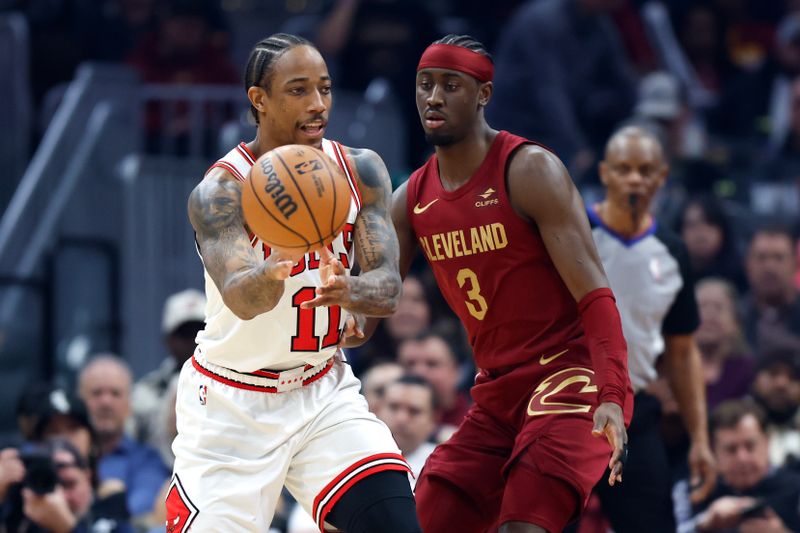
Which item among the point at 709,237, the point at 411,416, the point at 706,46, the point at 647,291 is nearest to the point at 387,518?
the point at 647,291

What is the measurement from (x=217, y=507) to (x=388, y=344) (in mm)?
5080

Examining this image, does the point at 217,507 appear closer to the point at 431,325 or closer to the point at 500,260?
the point at 500,260

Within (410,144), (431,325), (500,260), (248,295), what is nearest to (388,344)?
(431,325)

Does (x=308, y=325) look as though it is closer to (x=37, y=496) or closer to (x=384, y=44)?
A: (x=37, y=496)

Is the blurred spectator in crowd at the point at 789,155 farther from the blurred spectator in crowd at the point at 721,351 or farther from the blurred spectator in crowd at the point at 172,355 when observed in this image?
the blurred spectator in crowd at the point at 172,355

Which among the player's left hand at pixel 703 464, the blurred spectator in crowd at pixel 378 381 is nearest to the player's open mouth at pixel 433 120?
the player's left hand at pixel 703 464

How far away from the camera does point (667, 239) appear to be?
7195 mm

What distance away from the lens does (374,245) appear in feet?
17.8

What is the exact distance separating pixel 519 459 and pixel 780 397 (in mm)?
3776

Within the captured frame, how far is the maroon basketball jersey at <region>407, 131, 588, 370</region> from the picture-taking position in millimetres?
5805

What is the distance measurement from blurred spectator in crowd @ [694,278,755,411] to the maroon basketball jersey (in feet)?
12.0

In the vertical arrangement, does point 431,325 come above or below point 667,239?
below

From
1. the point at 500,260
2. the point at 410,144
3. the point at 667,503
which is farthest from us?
the point at 410,144

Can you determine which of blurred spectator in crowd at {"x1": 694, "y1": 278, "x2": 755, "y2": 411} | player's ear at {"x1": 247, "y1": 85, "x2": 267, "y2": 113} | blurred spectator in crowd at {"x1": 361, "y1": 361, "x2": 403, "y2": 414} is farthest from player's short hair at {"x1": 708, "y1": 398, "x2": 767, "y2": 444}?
player's ear at {"x1": 247, "y1": 85, "x2": 267, "y2": 113}
